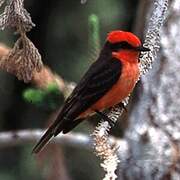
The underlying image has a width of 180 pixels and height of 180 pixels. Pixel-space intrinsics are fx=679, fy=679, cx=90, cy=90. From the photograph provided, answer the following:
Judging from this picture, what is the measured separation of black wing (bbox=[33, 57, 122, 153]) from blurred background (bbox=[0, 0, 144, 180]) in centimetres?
350

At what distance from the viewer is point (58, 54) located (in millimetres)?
7406

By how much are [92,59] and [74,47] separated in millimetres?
3709

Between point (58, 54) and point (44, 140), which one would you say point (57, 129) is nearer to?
point (44, 140)

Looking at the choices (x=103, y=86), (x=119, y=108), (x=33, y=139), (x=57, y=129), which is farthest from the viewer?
(x=33, y=139)

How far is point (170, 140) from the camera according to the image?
12.6 feet

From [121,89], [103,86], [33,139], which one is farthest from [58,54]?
[121,89]

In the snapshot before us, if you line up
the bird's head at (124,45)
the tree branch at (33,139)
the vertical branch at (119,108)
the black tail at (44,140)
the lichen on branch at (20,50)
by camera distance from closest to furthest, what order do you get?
the vertical branch at (119,108) → the lichen on branch at (20,50) → the bird's head at (124,45) → the black tail at (44,140) → the tree branch at (33,139)

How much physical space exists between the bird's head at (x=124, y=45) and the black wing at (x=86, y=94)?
0.07m

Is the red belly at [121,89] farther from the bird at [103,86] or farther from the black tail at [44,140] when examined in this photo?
the black tail at [44,140]

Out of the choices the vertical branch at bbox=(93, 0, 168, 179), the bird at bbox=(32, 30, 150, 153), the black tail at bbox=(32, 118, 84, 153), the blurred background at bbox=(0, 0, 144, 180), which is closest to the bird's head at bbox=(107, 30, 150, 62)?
the bird at bbox=(32, 30, 150, 153)

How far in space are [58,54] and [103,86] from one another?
4.24m

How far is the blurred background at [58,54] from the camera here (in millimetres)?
6877

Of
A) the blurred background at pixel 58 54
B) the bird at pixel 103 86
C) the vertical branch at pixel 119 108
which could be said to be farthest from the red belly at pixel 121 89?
the blurred background at pixel 58 54

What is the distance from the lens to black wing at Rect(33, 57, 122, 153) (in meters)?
3.12
